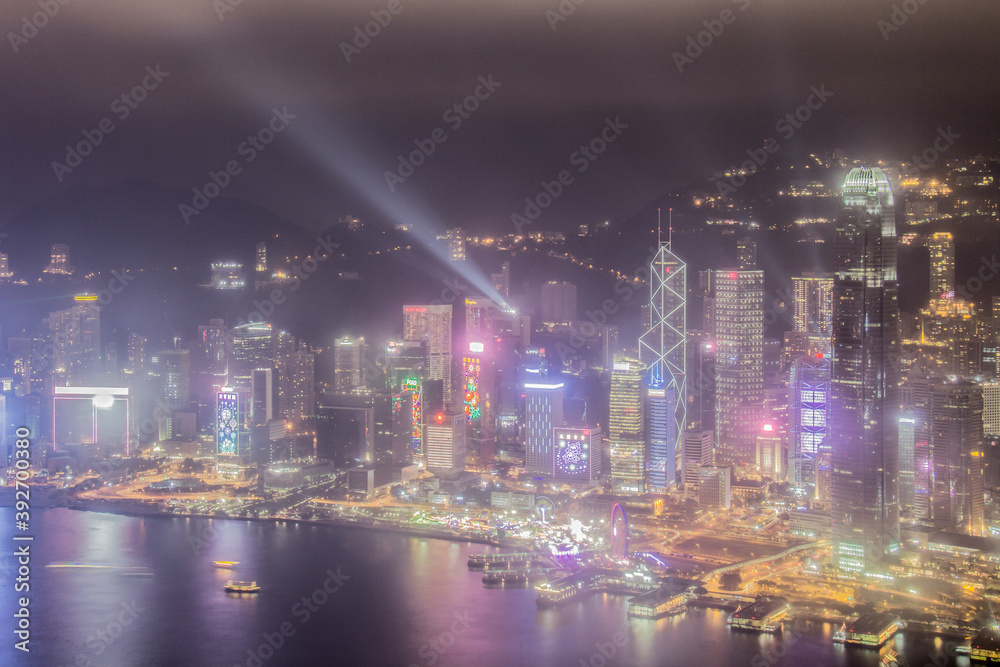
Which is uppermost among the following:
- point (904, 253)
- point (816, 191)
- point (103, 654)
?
point (816, 191)

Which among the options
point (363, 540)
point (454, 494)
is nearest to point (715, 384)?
point (454, 494)

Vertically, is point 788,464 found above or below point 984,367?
below

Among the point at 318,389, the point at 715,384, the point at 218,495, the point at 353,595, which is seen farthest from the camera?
the point at 318,389

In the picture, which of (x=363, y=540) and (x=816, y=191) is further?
(x=816, y=191)

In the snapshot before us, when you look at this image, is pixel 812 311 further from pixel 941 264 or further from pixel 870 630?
pixel 870 630

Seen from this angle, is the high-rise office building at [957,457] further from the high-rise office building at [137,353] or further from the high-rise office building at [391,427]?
the high-rise office building at [137,353]

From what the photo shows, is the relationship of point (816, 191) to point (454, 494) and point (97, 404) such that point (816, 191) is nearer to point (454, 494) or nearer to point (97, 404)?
point (454, 494)

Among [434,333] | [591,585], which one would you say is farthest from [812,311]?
[591,585]

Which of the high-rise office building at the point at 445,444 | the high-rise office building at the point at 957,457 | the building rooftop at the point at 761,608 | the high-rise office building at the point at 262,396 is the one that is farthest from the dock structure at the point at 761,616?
the high-rise office building at the point at 262,396
